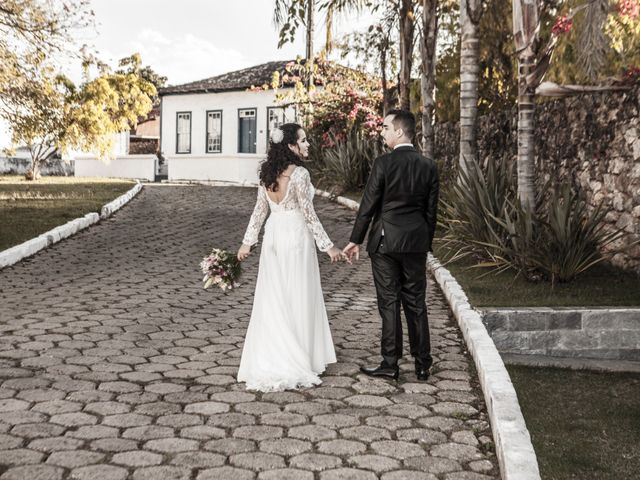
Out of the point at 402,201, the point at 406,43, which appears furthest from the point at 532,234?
the point at 406,43

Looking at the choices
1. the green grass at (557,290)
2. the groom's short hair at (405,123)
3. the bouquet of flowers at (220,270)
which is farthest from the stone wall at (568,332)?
the bouquet of flowers at (220,270)

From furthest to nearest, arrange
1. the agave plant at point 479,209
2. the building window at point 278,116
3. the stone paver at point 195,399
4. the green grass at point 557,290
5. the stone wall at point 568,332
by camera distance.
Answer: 1. the building window at point 278,116
2. the agave plant at point 479,209
3. the green grass at point 557,290
4. the stone wall at point 568,332
5. the stone paver at point 195,399

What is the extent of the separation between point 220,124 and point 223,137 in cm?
61

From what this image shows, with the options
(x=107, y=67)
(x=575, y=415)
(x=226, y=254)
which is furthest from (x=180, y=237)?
(x=575, y=415)

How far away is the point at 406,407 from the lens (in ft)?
17.1

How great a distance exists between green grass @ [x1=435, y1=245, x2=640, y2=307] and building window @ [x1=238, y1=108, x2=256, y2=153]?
2182 centimetres

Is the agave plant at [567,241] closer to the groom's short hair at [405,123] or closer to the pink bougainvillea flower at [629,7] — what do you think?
the pink bougainvillea flower at [629,7]

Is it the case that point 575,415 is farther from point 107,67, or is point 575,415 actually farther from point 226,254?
point 107,67

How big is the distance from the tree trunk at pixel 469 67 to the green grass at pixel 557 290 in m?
2.44

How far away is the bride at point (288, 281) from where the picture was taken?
222 inches

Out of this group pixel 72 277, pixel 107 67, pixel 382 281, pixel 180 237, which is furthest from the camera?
pixel 107 67

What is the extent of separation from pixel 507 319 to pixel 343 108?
16050 millimetres

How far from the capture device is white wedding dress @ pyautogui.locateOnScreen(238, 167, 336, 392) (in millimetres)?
5605

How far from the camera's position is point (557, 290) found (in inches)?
340
